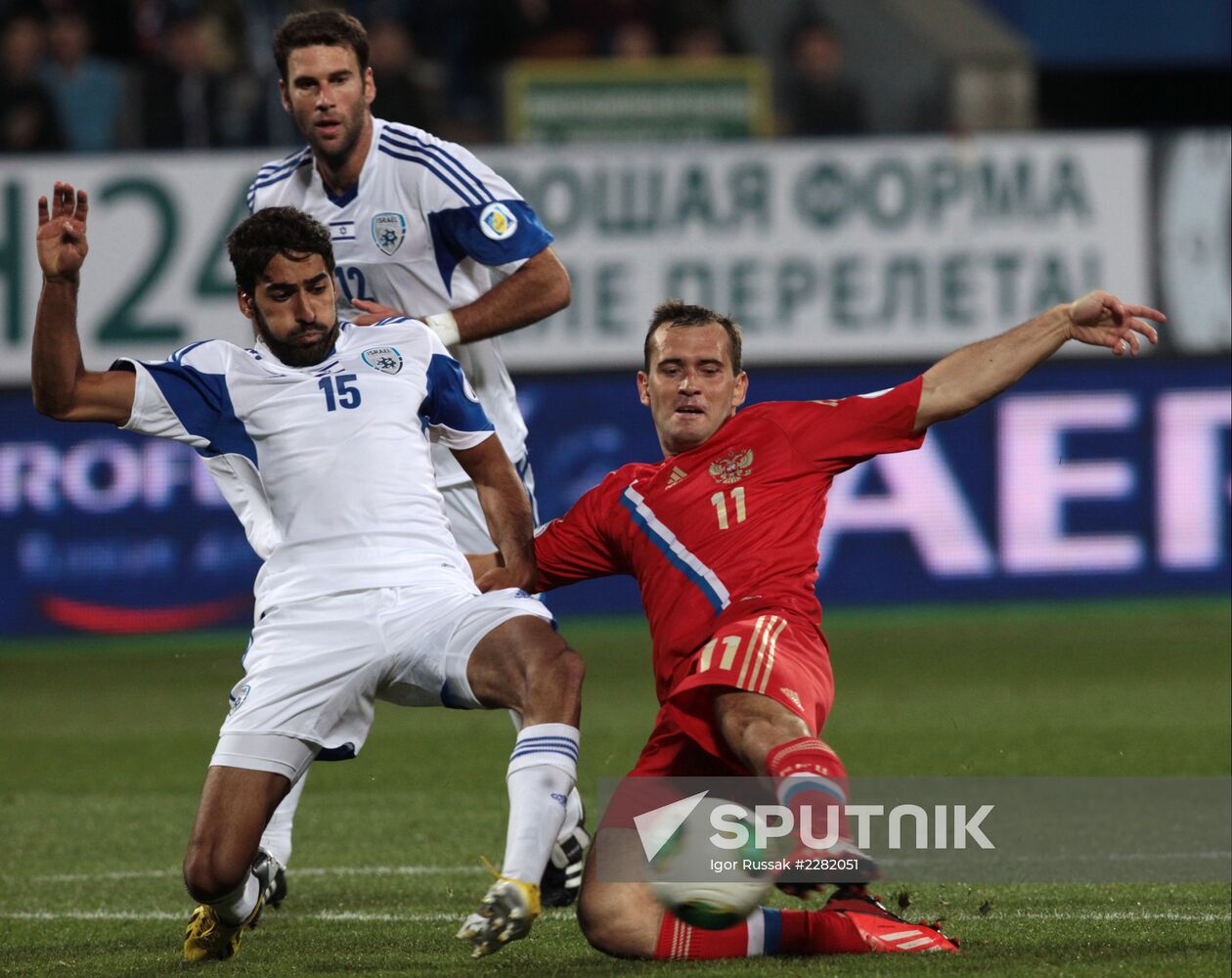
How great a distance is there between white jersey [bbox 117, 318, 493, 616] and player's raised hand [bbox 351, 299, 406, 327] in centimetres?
22

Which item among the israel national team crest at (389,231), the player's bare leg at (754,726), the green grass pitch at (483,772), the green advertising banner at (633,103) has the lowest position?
the green grass pitch at (483,772)

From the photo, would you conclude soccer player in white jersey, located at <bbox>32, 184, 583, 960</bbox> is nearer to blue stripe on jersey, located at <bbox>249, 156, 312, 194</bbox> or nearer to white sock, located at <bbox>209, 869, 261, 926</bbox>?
white sock, located at <bbox>209, 869, 261, 926</bbox>

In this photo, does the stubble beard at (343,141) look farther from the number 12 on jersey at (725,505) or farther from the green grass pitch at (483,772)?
the green grass pitch at (483,772)

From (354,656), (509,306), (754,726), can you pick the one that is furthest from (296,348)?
(754,726)

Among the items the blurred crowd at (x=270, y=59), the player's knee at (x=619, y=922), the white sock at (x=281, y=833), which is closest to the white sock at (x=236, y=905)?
the white sock at (x=281, y=833)

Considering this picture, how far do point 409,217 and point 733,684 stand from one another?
2.36 m

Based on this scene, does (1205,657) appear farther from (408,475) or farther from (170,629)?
(408,475)

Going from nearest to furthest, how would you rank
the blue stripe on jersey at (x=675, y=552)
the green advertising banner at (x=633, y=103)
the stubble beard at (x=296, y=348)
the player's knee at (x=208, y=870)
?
the player's knee at (x=208, y=870) → the blue stripe on jersey at (x=675, y=552) → the stubble beard at (x=296, y=348) → the green advertising banner at (x=633, y=103)

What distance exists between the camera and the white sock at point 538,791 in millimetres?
4594

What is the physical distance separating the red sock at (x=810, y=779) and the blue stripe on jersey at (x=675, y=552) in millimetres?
650

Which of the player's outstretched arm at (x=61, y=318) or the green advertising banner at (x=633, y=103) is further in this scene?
Result: the green advertising banner at (x=633, y=103)

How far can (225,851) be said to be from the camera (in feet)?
16.5

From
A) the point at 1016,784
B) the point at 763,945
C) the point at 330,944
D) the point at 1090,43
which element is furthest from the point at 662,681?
the point at 1090,43

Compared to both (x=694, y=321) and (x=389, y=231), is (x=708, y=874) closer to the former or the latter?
(x=694, y=321)
